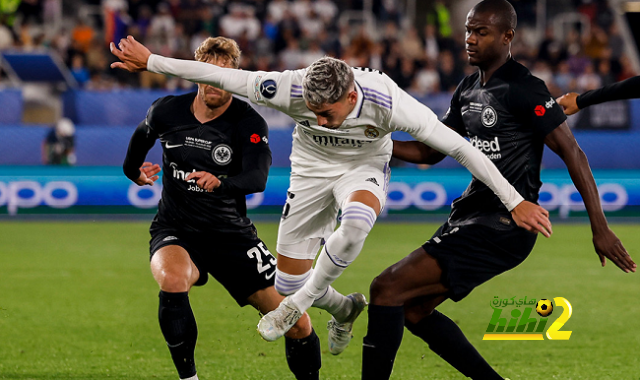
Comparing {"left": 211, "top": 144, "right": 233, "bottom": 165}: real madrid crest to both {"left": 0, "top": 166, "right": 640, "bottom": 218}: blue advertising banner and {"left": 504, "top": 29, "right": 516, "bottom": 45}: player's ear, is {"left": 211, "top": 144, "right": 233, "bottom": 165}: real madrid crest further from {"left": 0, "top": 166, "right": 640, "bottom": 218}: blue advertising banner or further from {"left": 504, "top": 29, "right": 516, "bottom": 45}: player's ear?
{"left": 0, "top": 166, "right": 640, "bottom": 218}: blue advertising banner

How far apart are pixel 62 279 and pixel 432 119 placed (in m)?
6.02

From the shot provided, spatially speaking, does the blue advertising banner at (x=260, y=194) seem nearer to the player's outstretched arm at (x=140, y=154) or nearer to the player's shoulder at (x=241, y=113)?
the player's outstretched arm at (x=140, y=154)

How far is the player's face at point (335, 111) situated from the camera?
4277 mm

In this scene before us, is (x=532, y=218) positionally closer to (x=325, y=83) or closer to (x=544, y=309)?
(x=325, y=83)

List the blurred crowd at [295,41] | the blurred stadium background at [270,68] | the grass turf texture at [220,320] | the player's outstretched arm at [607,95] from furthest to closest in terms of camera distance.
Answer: the blurred crowd at [295,41] → the blurred stadium background at [270,68] → the grass turf texture at [220,320] → the player's outstretched arm at [607,95]

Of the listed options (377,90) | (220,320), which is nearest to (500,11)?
(377,90)

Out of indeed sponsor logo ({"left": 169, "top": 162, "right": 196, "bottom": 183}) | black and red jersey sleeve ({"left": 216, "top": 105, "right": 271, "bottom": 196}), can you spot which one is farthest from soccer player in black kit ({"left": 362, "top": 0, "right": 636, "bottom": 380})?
indeed sponsor logo ({"left": 169, "top": 162, "right": 196, "bottom": 183})

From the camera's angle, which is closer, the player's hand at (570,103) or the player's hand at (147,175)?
the player's hand at (570,103)

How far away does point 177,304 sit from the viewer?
15.3 feet

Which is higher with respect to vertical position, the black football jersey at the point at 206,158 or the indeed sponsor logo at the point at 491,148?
the indeed sponsor logo at the point at 491,148

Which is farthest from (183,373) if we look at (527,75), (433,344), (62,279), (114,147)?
(114,147)

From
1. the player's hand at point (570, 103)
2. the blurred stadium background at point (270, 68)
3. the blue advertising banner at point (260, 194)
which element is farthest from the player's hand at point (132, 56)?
the blurred stadium background at point (270, 68)

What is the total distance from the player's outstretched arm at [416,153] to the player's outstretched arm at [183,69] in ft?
3.69
